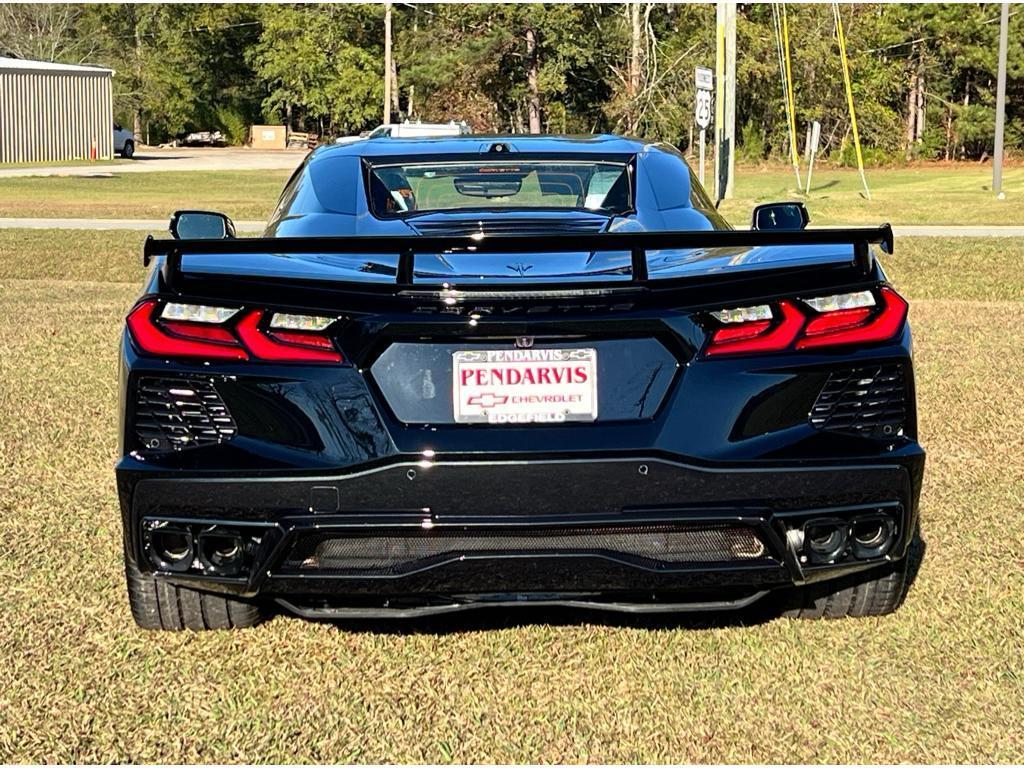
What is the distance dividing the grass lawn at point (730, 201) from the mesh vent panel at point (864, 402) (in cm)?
2022

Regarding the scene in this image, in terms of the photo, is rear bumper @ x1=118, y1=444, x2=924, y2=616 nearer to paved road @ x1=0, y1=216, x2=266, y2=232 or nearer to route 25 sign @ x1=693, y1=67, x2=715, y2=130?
paved road @ x1=0, y1=216, x2=266, y2=232

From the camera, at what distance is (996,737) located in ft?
11.1

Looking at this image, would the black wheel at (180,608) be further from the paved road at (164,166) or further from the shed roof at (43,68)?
the shed roof at (43,68)

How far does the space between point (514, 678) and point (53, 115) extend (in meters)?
53.7

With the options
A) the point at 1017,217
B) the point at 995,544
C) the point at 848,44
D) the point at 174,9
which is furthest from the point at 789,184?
the point at 174,9

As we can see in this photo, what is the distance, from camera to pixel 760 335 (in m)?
3.55

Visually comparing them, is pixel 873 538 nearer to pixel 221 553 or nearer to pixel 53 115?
pixel 221 553

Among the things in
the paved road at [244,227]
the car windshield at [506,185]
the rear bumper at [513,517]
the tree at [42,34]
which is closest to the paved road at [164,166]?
the tree at [42,34]

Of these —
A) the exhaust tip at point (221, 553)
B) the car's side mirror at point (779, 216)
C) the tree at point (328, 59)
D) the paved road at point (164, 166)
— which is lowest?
the exhaust tip at point (221, 553)

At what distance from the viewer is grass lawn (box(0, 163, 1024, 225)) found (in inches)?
1021

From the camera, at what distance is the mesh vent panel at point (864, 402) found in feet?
11.8

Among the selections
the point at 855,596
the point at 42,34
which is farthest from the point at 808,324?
the point at 42,34

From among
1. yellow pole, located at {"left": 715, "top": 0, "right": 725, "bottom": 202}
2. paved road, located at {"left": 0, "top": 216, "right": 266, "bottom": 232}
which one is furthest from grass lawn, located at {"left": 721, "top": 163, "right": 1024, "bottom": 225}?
paved road, located at {"left": 0, "top": 216, "right": 266, "bottom": 232}

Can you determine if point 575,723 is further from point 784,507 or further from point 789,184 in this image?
point 789,184
